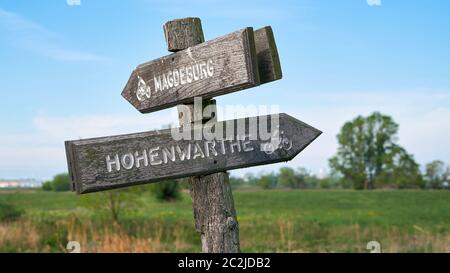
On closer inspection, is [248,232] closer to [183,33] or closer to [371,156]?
[183,33]

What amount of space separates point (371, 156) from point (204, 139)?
44.4 meters

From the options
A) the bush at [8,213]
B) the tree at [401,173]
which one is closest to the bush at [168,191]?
the bush at [8,213]

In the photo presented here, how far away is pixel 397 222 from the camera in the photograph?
19.5 metres

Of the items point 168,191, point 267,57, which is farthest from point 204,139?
point 168,191

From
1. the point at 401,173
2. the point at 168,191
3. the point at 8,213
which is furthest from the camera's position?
the point at 401,173

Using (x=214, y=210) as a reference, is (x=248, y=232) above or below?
below

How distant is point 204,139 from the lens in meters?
4.70

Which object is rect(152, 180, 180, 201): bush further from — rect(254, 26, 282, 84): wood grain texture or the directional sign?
rect(254, 26, 282, 84): wood grain texture

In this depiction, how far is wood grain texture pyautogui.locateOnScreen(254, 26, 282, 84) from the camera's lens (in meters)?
→ 4.55

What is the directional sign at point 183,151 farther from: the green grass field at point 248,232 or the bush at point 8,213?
the bush at point 8,213

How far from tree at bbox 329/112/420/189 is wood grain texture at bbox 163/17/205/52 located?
126ft

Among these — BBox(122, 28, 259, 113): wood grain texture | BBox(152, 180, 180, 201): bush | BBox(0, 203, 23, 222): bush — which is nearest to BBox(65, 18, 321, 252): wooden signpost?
BBox(122, 28, 259, 113): wood grain texture

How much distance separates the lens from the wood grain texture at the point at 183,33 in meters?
4.97
